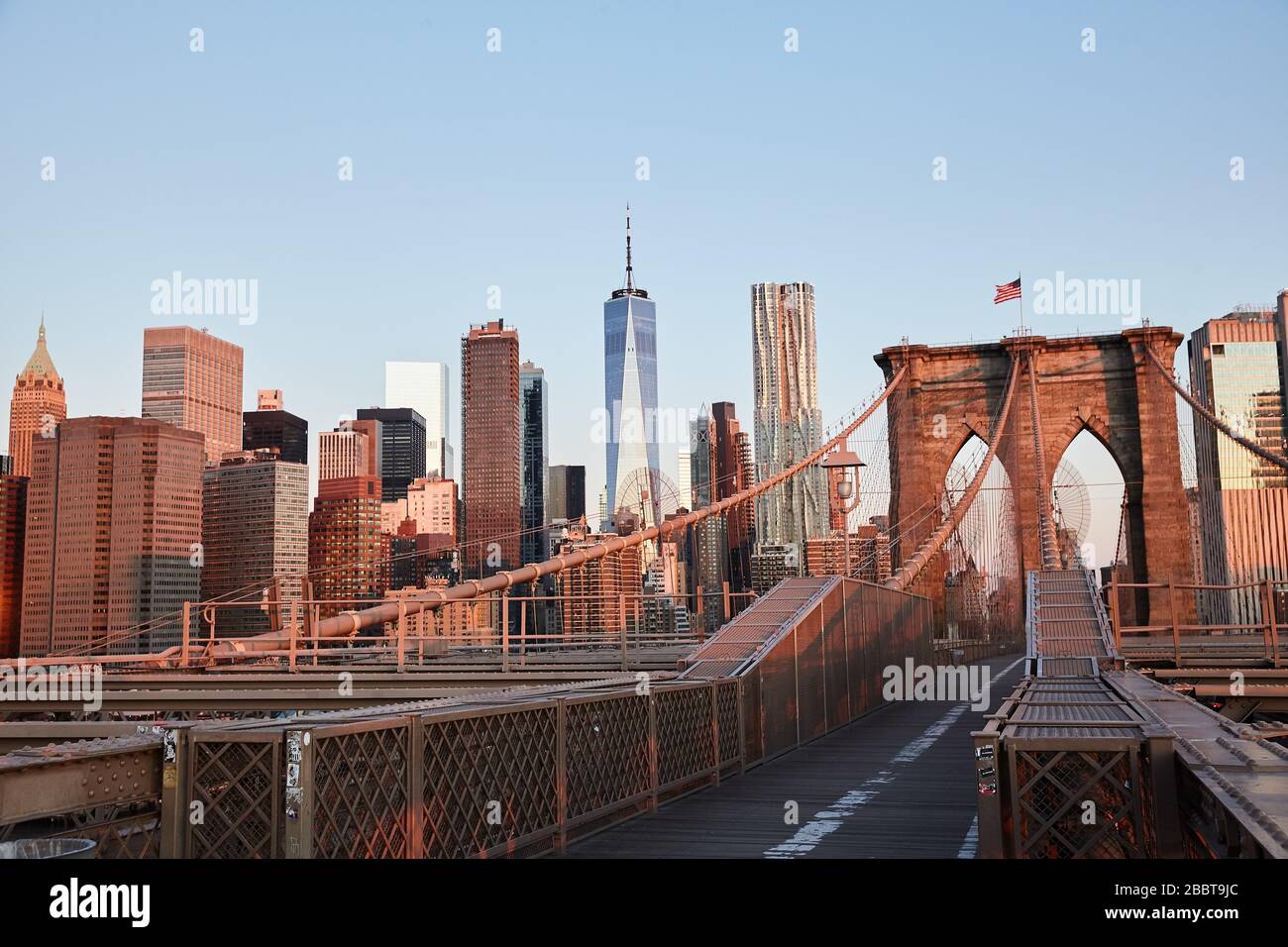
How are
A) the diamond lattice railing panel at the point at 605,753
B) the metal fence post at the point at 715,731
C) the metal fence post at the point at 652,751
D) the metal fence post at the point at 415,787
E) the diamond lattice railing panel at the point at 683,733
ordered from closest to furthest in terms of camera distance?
the metal fence post at the point at 415,787, the diamond lattice railing panel at the point at 605,753, the metal fence post at the point at 652,751, the diamond lattice railing panel at the point at 683,733, the metal fence post at the point at 715,731

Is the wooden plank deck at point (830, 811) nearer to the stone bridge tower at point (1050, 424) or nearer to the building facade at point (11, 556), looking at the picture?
the stone bridge tower at point (1050, 424)

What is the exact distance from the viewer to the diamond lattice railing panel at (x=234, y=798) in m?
6.41

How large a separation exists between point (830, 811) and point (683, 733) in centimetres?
183

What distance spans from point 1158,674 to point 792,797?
11.8 metres

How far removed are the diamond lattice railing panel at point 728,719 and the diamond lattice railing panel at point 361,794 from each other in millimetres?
6256

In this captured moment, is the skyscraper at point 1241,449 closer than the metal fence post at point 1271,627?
No

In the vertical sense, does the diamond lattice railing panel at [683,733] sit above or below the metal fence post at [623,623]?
below

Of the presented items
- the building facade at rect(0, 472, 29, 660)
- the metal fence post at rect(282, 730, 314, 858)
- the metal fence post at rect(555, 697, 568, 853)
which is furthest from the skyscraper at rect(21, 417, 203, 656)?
the metal fence post at rect(282, 730, 314, 858)

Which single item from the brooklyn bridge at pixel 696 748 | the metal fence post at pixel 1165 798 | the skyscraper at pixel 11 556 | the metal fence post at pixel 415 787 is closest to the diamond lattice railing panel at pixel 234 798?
the brooklyn bridge at pixel 696 748

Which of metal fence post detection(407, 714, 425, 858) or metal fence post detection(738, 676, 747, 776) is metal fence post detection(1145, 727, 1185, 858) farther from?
metal fence post detection(738, 676, 747, 776)

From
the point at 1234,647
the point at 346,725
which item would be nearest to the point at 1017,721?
the point at 346,725

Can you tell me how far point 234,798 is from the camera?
258 inches
